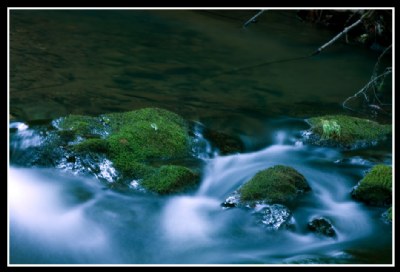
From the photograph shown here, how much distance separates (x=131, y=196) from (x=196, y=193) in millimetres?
759

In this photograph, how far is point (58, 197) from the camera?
18.5 ft

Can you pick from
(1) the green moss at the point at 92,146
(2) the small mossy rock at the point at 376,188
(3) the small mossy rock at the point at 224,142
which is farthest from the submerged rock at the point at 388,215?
(1) the green moss at the point at 92,146

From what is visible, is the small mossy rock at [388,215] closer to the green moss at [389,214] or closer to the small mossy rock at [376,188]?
the green moss at [389,214]

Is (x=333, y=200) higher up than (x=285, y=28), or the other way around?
(x=285, y=28)

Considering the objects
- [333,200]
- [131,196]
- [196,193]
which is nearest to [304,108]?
[333,200]

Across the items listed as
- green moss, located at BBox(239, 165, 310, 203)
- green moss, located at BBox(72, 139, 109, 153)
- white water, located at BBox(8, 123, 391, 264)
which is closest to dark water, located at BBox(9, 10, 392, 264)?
white water, located at BBox(8, 123, 391, 264)

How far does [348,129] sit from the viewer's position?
24.8 feet

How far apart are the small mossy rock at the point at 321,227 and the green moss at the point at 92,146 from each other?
98.0 inches

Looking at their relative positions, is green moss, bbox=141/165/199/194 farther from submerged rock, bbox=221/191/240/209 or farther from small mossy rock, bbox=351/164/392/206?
small mossy rock, bbox=351/164/392/206

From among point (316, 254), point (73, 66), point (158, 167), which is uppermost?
point (73, 66)

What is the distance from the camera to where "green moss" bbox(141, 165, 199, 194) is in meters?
5.81

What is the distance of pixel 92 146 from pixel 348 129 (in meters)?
3.69

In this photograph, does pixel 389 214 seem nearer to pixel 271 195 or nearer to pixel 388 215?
pixel 388 215

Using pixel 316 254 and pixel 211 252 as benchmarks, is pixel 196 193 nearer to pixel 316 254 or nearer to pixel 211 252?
pixel 211 252
